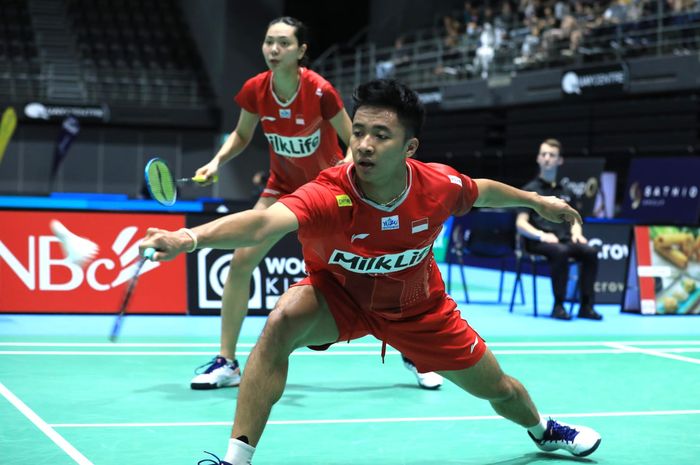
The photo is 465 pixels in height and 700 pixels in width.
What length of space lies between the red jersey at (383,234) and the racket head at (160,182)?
3.79 ft

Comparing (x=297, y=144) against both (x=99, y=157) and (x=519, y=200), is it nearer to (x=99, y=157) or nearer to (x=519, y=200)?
(x=519, y=200)

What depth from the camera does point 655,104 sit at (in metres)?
17.2

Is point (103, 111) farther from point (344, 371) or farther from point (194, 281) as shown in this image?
point (344, 371)

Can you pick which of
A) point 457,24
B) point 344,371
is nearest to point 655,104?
point 457,24

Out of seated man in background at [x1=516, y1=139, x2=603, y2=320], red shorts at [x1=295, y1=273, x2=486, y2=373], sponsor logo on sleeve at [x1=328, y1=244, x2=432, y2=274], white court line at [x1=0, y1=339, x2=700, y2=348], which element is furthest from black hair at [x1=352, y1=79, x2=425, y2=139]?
seated man in background at [x1=516, y1=139, x2=603, y2=320]

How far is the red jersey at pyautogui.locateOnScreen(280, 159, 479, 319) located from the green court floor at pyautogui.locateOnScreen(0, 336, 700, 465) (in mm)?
768

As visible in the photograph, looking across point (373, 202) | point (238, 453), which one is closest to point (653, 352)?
point (373, 202)

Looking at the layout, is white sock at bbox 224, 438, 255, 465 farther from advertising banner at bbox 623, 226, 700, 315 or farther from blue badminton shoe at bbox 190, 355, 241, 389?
advertising banner at bbox 623, 226, 700, 315

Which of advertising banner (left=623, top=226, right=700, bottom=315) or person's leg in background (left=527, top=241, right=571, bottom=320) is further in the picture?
advertising banner (left=623, top=226, right=700, bottom=315)

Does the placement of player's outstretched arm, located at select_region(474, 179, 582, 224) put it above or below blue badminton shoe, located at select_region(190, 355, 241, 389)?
above

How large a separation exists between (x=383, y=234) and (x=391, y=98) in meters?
0.47

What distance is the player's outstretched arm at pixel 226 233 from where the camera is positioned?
258 centimetres

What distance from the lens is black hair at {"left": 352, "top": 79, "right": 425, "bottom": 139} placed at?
3.30m

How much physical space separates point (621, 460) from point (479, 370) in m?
0.83
